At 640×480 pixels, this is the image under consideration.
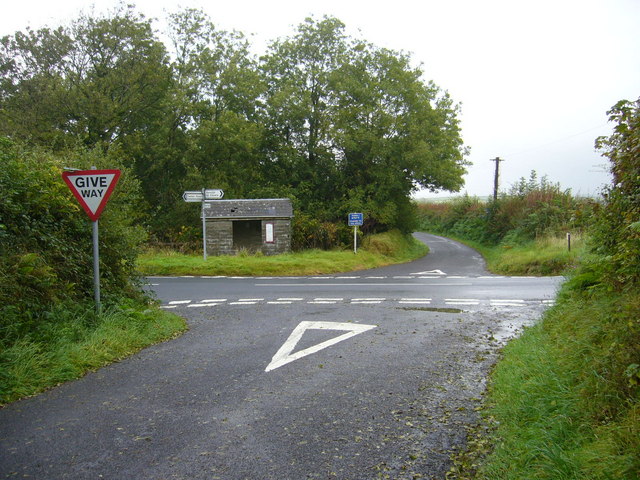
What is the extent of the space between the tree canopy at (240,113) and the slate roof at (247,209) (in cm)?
418

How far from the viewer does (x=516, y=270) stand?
2241 cm

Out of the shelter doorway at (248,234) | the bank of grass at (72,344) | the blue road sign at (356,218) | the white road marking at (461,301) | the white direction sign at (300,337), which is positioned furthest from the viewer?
the shelter doorway at (248,234)

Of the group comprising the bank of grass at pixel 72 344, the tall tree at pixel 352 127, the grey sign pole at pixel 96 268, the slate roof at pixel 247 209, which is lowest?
the bank of grass at pixel 72 344

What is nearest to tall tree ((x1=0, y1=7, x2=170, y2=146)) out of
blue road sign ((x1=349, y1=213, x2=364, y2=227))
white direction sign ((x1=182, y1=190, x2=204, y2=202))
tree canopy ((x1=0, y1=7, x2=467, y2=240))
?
tree canopy ((x1=0, y1=7, x2=467, y2=240))

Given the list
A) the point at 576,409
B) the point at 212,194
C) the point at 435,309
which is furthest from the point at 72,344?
the point at 212,194

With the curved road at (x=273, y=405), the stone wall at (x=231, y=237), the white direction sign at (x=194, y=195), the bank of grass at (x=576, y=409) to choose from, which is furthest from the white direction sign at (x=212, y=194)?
the bank of grass at (x=576, y=409)

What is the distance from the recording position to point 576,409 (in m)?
3.95

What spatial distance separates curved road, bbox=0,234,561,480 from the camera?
382 cm

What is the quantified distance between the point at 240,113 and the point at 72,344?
1074 inches

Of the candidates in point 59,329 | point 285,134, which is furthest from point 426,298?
point 285,134

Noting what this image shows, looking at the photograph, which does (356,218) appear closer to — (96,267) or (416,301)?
(416,301)

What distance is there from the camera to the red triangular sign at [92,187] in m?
7.96

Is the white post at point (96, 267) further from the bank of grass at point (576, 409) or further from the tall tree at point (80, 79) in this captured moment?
the tall tree at point (80, 79)

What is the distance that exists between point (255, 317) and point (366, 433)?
21.1 feet
